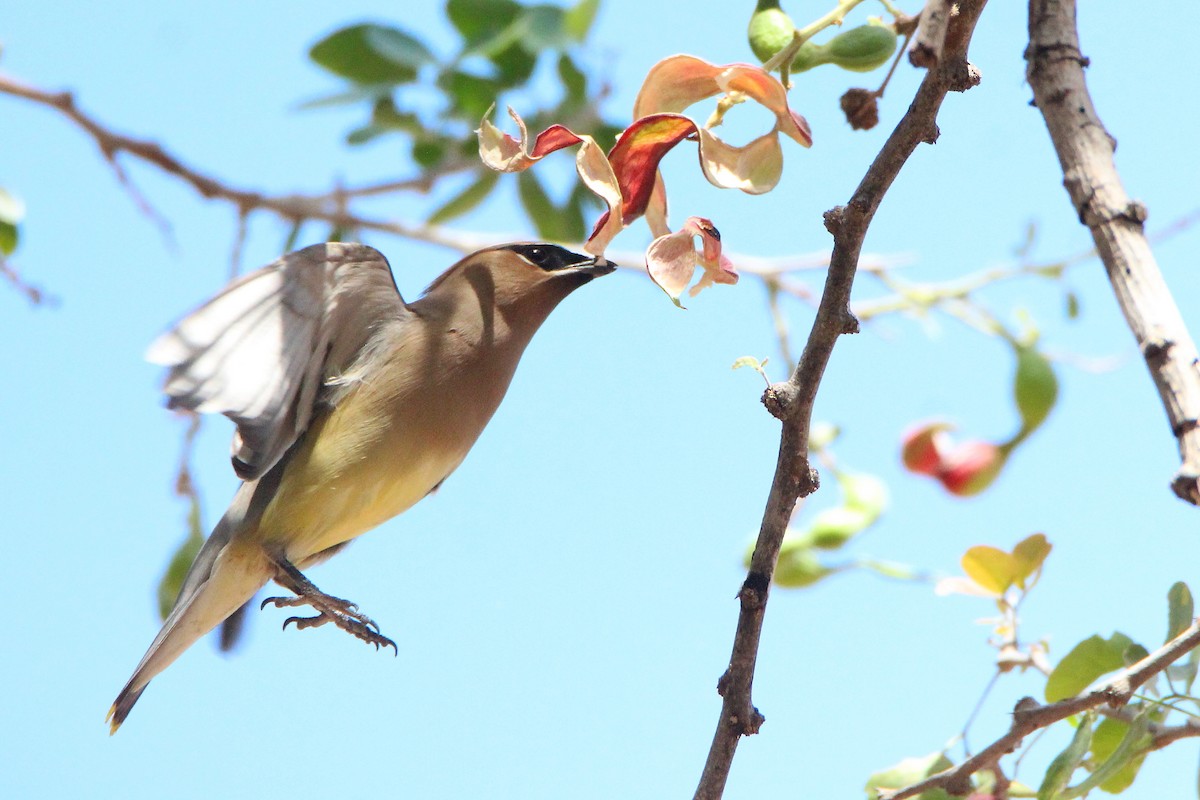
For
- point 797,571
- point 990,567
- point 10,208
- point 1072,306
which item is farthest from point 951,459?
point 10,208

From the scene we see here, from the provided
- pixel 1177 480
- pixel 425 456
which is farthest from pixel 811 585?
pixel 1177 480

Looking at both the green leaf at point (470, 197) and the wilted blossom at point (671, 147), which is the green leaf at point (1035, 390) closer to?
the wilted blossom at point (671, 147)

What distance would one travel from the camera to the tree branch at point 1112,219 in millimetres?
1279

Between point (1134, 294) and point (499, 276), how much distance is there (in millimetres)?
1932

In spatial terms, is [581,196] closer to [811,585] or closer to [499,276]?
[499,276]

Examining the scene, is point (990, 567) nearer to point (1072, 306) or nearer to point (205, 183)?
point (1072, 306)

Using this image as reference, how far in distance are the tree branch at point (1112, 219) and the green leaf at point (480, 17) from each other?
6.61 feet

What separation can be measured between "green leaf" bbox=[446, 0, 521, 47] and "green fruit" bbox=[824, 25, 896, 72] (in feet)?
6.17

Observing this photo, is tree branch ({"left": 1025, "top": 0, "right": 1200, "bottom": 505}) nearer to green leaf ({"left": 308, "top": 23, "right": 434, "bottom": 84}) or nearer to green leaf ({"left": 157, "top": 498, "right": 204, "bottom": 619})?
green leaf ({"left": 308, "top": 23, "right": 434, "bottom": 84})

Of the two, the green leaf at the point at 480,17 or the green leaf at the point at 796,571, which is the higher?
the green leaf at the point at 480,17

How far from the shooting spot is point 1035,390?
2.77 metres

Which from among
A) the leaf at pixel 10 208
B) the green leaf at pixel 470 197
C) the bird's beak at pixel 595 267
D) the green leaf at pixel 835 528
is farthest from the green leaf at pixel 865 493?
the leaf at pixel 10 208

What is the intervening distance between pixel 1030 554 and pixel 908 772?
429 mm

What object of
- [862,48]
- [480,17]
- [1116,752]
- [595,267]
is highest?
[480,17]
